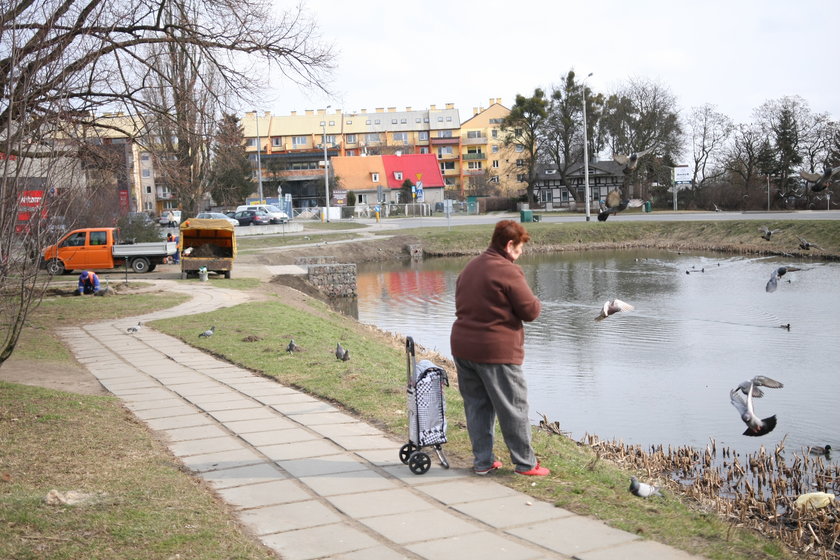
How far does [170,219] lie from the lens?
62688mm

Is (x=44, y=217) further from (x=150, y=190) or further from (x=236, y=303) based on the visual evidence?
(x=150, y=190)

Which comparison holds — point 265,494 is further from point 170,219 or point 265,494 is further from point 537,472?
point 170,219

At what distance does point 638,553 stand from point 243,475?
10.4ft

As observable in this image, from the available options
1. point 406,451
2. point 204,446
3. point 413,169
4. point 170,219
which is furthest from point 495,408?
point 413,169

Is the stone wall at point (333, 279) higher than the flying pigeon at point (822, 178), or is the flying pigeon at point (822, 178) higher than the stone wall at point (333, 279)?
the flying pigeon at point (822, 178)

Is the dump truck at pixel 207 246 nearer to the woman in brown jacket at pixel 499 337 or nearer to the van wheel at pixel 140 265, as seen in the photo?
the van wheel at pixel 140 265

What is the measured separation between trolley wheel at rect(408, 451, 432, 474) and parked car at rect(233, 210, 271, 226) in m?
54.1

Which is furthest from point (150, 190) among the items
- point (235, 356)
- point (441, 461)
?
point (441, 461)

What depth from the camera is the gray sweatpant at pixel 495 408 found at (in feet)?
21.0

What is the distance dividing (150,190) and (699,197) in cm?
6819

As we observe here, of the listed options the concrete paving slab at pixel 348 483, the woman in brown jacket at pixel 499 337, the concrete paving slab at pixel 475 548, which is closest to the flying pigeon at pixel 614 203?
the woman in brown jacket at pixel 499 337

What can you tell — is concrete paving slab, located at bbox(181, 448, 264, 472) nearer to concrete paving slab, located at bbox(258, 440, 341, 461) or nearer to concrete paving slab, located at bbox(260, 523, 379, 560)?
concrete paving slab, located at bbox(258, 440, 341, 461)

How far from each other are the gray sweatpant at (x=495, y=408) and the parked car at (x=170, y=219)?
56.9 metres

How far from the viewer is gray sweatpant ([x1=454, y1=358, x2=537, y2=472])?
21.0 feet
